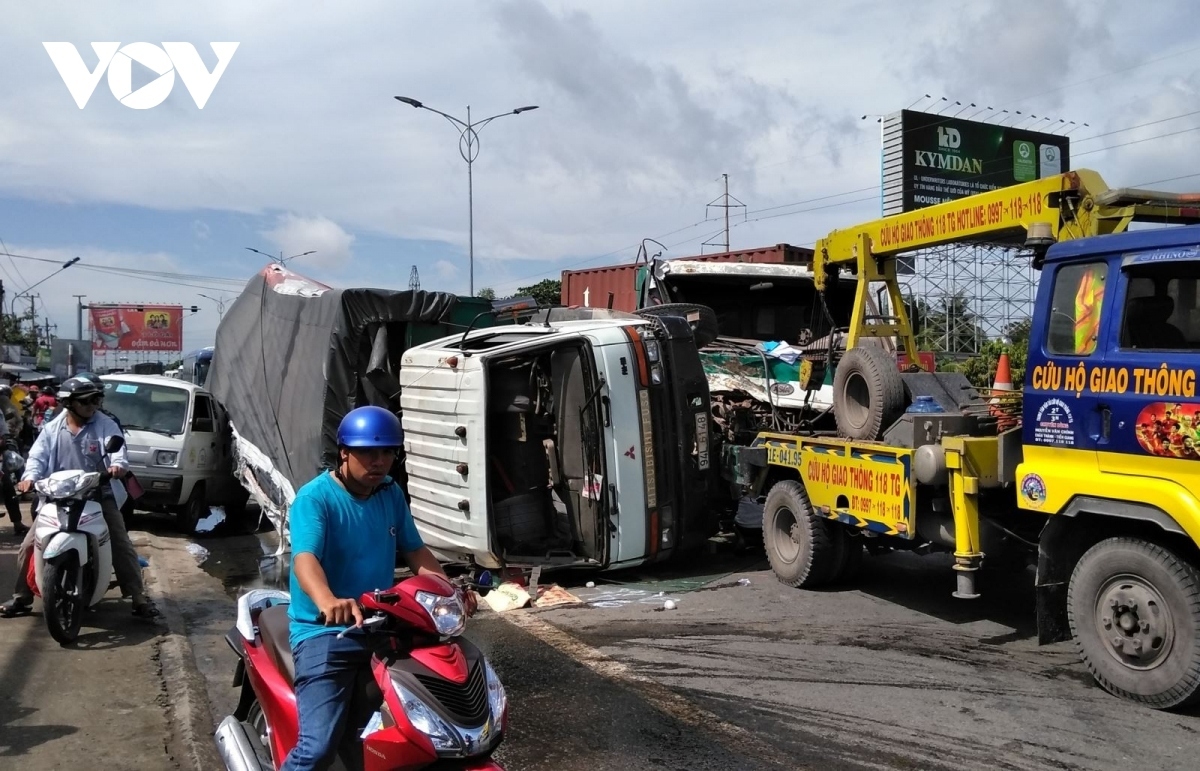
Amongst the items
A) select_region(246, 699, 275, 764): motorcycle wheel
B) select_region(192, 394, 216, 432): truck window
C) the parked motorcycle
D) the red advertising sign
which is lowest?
select_region(246, 699, 275, 764): motorcycle wheel

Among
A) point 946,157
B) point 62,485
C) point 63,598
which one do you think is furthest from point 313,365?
point 946,157

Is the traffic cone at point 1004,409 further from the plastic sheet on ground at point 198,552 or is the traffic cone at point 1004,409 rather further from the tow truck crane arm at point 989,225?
the plastic sheet on ground at point 198,552

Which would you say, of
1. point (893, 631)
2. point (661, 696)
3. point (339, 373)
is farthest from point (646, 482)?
point (339, 373)

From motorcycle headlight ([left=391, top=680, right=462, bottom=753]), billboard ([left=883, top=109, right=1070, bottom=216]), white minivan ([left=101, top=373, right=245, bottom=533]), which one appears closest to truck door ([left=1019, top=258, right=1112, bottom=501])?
motorcycle headlight ([left=391, top=680, right=462, bottom=753])

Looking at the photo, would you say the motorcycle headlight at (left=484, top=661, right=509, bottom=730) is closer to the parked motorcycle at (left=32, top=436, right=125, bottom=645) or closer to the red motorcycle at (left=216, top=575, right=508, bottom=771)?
the red motorcycle at (left=216, top=575, right=508, bottom=771)

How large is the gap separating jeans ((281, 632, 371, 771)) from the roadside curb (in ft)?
5.12

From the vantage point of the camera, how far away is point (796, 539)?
770cm

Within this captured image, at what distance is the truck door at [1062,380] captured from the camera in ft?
16.8

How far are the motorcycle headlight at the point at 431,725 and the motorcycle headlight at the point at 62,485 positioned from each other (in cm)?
419

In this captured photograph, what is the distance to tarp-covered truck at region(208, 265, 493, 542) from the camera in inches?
356

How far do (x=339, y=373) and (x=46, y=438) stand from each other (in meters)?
3.04

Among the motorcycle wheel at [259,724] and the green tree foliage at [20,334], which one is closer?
the motorcycle wheel at [259,724]

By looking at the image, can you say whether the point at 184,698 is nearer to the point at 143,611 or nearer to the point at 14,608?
the point at 143,611

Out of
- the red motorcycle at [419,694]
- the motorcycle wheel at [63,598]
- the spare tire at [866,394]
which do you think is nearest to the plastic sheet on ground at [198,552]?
the motorcycle wheel at [63,598]
